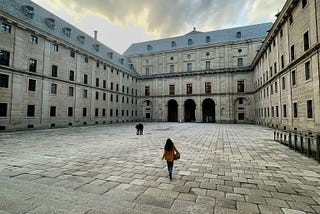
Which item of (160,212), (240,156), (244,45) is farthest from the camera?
(244,45)

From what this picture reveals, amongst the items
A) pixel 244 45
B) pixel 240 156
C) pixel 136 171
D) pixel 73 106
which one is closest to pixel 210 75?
pixel 244 45

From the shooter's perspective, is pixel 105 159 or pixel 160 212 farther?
pixel 105 159

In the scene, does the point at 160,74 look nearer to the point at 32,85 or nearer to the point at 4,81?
the point at 32,85

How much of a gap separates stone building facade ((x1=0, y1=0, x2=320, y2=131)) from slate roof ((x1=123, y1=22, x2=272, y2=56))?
0.89 ft

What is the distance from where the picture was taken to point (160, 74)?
47750 millimetres

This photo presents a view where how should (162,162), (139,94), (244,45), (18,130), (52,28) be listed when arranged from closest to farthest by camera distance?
(162,162) → (18,130) → (52,28) → (244,45) → (139,94)

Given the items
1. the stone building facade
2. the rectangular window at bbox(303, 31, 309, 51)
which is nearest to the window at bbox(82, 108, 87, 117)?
the stone building facade

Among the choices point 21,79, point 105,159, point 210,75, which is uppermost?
point 210,75

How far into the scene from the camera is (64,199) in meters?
4.08

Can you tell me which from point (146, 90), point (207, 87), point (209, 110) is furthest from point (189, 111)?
point (146, 90)

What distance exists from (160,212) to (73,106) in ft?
91.5

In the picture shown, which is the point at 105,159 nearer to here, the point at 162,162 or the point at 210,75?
the point at 162,162

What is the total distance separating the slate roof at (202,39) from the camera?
42244 mm

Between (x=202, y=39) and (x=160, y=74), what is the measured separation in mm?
15270
